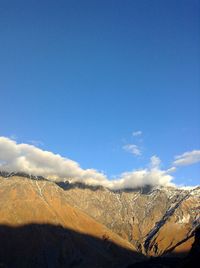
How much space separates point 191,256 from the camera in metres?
188

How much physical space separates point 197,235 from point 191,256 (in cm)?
1130

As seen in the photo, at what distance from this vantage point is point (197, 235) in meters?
197
